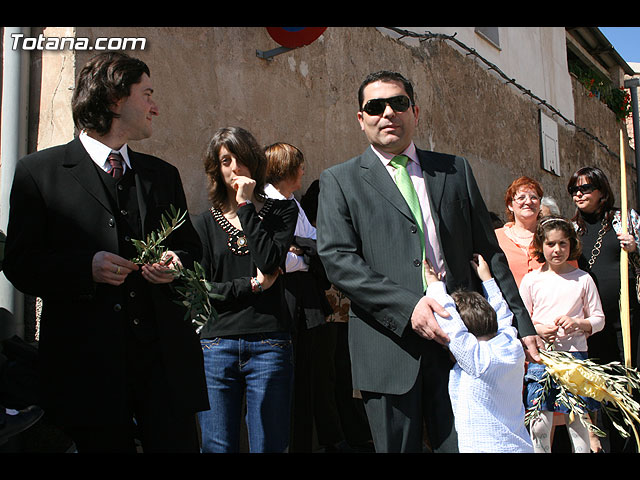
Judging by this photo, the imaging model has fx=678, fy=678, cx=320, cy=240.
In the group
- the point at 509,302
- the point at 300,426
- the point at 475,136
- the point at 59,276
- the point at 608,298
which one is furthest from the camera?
the point at 475,136

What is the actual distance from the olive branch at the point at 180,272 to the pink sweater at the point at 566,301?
2.50m

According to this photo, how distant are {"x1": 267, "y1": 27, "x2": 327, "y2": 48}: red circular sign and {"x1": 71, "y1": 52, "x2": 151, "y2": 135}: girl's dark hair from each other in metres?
2.41

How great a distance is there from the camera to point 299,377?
4.44 m

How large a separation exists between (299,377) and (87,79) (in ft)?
8.17

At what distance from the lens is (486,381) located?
2654 millimetres

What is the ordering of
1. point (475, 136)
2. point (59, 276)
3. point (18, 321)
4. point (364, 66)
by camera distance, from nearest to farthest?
point (59, 276) < point (18, 321) < point (364, 66) < point (475, 136)

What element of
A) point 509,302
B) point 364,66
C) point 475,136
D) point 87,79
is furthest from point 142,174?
point 475,136

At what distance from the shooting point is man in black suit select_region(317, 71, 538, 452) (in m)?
2.58

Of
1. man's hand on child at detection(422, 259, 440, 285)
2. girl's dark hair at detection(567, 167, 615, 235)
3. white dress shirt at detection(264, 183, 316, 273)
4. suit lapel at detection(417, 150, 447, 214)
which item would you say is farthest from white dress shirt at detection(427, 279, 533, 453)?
girl's dark hair at detection(567, 167, 615, 235)

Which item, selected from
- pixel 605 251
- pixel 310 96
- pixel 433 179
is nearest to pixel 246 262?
pixel 433 179

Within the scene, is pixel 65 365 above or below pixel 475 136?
below

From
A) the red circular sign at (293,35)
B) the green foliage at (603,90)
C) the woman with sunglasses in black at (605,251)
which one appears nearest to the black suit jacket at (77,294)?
the red circular sign at (293,35)

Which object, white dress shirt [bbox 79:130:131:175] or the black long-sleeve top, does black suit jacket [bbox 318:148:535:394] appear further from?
white dress shirt [bbox 79:130:131:175]

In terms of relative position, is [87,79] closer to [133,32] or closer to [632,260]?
[133,32]
